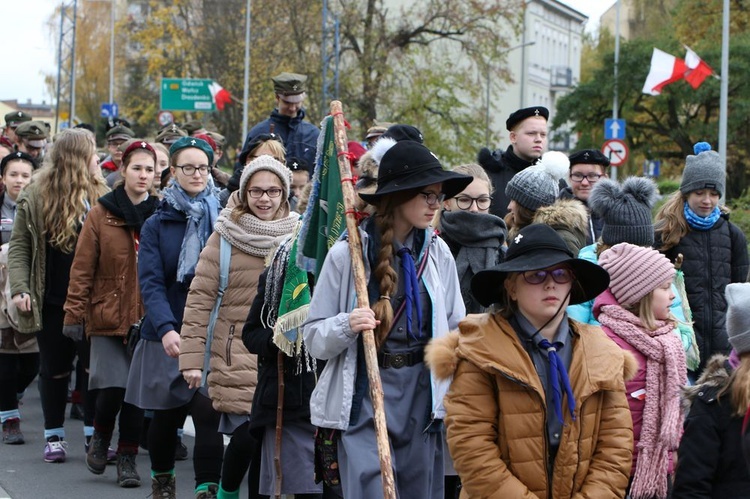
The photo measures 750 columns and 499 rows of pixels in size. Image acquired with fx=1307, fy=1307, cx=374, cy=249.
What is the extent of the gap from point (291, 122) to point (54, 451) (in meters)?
3.43

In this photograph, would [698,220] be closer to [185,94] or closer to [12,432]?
[12,432]

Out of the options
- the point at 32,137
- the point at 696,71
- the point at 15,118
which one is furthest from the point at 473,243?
the point at 696,71

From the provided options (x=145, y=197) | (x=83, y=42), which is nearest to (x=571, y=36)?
(x=83, y=42)

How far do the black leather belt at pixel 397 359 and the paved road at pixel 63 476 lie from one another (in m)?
3.44

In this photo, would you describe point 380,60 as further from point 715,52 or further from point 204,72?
point 204,72

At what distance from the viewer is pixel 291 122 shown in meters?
11.0

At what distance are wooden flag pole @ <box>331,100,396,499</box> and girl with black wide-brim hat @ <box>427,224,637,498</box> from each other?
1.59 ft

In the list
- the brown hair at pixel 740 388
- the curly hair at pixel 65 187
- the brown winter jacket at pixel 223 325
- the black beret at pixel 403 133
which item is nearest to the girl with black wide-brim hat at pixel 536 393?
the brown hair at pixel 740 388

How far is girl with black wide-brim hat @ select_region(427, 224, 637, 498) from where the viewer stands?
4312 mm

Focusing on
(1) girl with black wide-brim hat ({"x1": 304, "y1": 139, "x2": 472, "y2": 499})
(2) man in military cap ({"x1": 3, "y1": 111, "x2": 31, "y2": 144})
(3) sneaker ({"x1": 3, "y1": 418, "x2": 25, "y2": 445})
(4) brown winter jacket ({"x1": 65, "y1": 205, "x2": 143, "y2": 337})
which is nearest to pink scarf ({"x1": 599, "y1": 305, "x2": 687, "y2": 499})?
(1) girl with black wide-brim hat ({"x1": 304, "y1": 139, "x2": 472, "y2": 499})

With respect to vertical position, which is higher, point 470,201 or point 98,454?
point 470,201

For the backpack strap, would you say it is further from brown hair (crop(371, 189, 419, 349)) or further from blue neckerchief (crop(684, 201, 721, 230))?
blue neckerchief (crop(684, 201, 721, 230))

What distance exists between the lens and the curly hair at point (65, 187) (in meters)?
9.59

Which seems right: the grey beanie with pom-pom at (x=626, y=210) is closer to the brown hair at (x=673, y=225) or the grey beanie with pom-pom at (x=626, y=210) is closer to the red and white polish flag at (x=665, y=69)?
the brown hair at (x=673, y=225)
